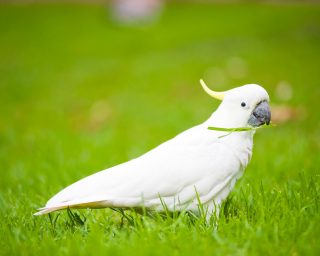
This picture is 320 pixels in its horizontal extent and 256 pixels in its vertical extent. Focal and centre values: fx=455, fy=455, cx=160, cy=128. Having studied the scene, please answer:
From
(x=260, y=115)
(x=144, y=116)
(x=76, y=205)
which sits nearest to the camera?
(x=76, y=205)

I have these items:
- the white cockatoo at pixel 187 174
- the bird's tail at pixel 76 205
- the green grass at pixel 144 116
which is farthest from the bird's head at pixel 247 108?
the bird's tail at pixel 76 205

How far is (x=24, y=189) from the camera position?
3490 millimetres

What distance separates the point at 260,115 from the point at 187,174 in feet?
1.62

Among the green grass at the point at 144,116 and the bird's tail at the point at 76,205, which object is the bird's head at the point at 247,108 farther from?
the bird's tail at the point at 76,205

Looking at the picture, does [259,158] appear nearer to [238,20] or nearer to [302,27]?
[302,27]

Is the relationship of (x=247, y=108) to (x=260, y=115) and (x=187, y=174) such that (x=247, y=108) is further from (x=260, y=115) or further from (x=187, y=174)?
(x=187, y=174)

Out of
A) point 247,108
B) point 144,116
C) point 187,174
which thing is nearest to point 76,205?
point 187,174

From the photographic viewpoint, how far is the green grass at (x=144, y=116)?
2227mm

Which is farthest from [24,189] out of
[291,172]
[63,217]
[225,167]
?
[291,172]

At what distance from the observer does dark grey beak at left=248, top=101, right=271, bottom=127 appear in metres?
2.38

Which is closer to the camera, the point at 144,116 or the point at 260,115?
the point at 260,115

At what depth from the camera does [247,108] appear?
2.39 metres

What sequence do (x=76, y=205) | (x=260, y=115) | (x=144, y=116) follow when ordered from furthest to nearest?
(x=144, y=116)
(x=260, y=115)
(x=76, y=205)

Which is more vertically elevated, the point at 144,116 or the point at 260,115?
the point at 144,116
